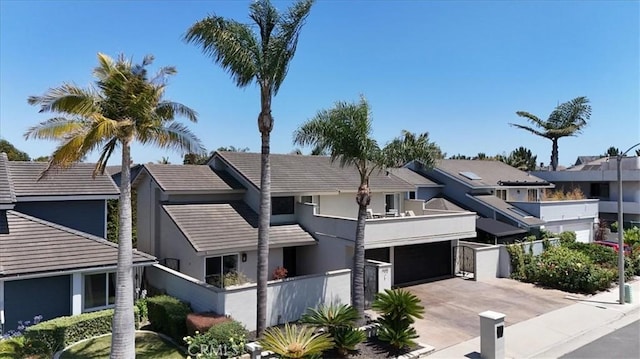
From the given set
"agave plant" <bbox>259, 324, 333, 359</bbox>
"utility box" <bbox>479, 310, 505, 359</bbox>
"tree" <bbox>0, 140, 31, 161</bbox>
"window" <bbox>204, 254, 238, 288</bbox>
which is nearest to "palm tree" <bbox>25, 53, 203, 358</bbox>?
"agave plant" <bbox>259, 324, 333, 359</bbox>

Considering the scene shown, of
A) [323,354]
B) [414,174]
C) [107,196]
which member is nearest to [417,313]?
[323,354]

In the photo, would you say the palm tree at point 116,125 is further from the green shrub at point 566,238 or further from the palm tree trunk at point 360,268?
the green shrub at point 566,238

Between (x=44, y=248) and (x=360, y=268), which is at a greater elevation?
(x=44, y=248)

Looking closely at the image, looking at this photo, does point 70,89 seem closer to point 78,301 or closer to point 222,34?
point 222,34

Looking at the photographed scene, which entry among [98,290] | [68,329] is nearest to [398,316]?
[68,329]

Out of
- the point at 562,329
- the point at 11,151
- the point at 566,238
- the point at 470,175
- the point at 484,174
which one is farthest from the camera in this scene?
the point at 11,151

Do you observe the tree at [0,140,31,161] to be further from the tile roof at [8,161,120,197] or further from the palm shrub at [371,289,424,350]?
the palm shrub at [371,289,424,350]

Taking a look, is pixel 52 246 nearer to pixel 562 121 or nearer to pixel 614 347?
pixel 614 347
